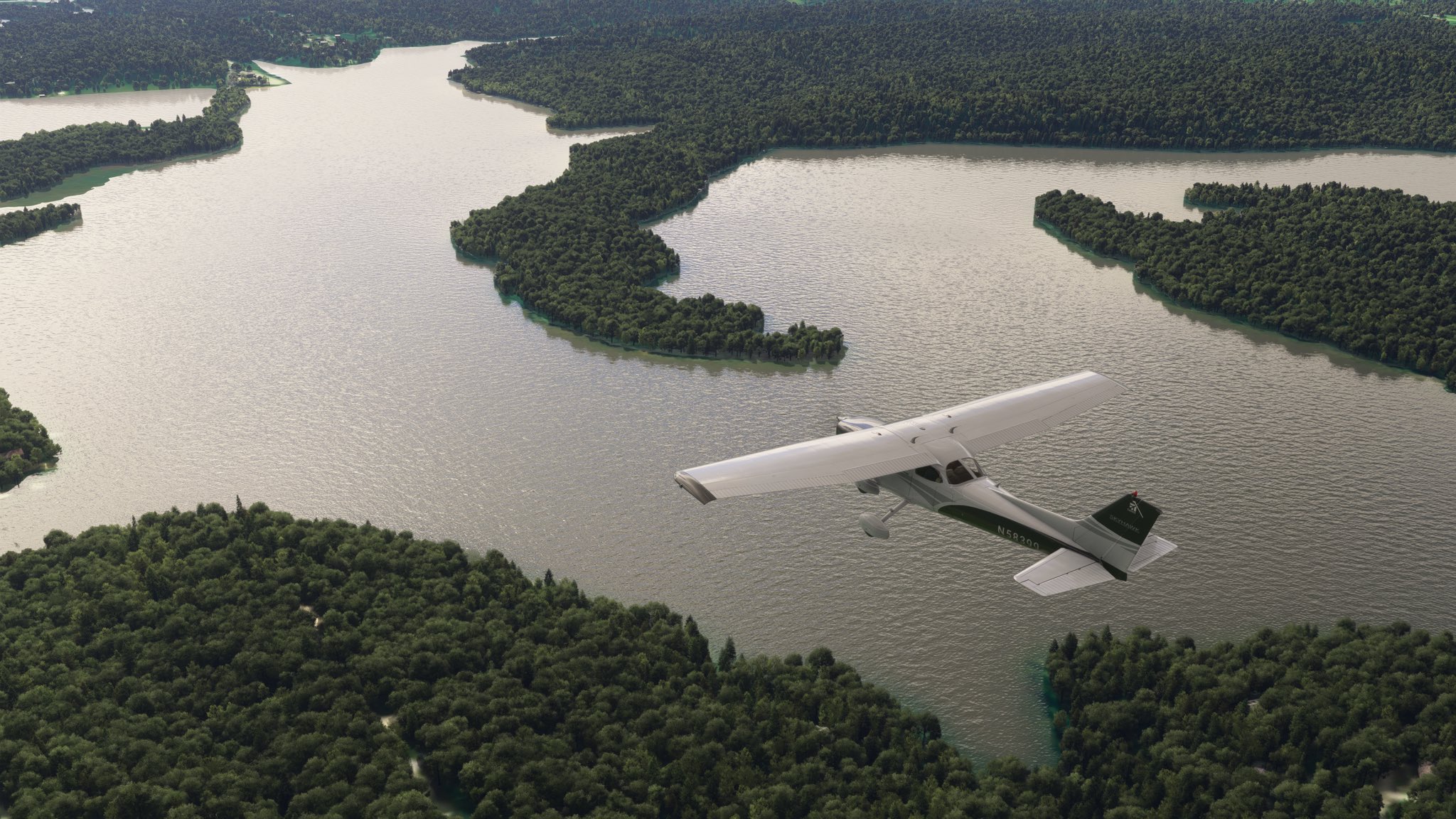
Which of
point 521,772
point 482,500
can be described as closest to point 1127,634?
point 521,772

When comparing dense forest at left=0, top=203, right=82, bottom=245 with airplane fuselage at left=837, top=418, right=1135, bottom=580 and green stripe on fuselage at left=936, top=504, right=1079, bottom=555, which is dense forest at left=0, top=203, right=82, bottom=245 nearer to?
airplane fuselage at left=837, top=418, right=1135, bottom=580

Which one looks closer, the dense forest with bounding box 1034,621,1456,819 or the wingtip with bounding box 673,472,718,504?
the dense forest with bounding box 1034,621,1456,819

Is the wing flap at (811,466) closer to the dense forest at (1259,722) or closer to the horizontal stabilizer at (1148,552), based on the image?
the horizontal stabilizer at (1148,552)

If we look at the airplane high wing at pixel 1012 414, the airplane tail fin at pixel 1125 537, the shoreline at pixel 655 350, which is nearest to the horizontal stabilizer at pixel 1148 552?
the airplane tail fin at pixel 1125 537

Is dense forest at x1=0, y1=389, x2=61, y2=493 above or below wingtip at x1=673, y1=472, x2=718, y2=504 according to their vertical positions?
below

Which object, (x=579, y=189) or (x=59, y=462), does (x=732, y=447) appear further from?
(x=579, y=189)

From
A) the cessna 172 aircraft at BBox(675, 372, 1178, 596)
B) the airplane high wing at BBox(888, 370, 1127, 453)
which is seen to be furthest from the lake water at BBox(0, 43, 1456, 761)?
the cessna 172 aircraft at BBox(675, 372, 1178, 596)

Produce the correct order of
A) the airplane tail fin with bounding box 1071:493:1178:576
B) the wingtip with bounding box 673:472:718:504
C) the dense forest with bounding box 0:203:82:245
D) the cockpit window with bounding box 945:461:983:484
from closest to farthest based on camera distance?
the airplane tail fin with bounding box 1071:493:1178:576 < the wingtip with bounding box 673:472:718:504 < the cockpit window with bounding box 945:461:983:484 < the dense forest with bounding box 0:203:82:245
